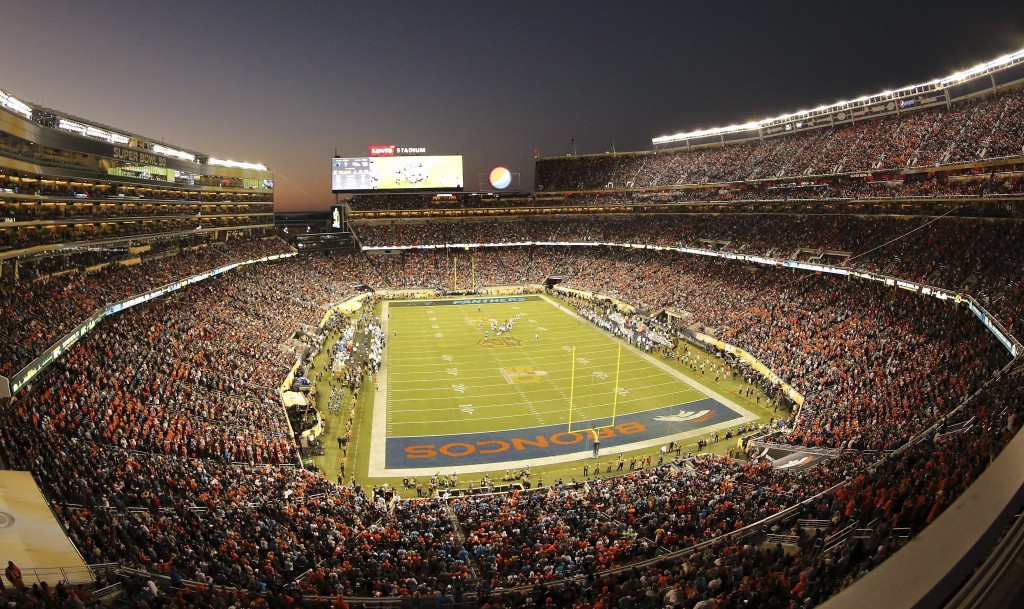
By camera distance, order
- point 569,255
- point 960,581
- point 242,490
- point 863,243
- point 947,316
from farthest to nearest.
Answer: point 569,255, point 863,243, point 947,316, point 242,490, point 960,581

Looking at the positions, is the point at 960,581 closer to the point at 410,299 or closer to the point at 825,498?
the point at 825,498

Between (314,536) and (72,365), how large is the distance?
12943 mm

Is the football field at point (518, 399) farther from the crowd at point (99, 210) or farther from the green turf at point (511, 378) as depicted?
the crowd at point (99, 210)

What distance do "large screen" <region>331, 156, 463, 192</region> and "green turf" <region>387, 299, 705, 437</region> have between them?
25.2 metres

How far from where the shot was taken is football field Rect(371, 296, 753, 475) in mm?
23219

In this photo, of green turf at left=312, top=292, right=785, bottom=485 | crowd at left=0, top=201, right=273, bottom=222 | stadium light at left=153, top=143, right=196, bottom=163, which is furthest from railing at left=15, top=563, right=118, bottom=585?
stadium light at left=153, top=143, right=196, bottom=163

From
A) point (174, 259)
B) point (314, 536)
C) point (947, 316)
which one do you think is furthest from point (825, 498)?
point (174, 259)

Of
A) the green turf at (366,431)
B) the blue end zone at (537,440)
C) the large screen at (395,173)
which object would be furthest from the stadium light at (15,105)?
the large screen at (395,173)

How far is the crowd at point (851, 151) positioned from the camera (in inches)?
1292

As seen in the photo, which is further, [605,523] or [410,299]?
[410,299]

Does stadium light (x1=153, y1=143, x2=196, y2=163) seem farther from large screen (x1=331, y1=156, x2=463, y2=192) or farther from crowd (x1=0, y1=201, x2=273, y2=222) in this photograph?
large screen (x1=331, y1=156, x2=463, y2=192)

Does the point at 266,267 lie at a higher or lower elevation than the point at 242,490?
higher

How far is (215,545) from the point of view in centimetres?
1206

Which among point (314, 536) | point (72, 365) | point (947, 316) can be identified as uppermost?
point (947, 316)
